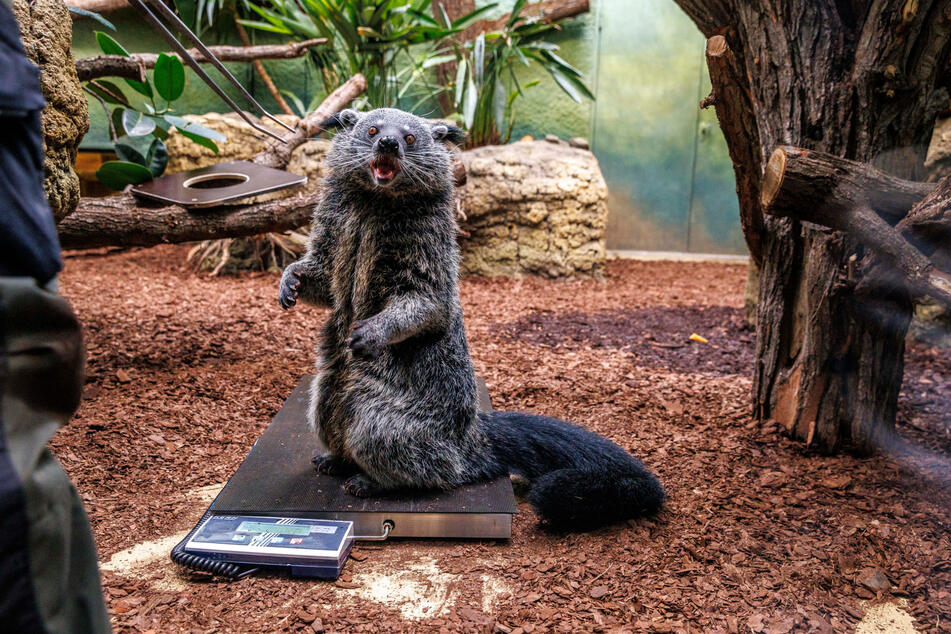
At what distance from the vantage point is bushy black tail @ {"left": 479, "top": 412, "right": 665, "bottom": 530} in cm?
229

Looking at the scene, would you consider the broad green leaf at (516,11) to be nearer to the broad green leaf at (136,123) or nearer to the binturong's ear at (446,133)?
the broad green leaf at (136,123)

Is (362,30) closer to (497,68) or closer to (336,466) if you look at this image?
(497,68)

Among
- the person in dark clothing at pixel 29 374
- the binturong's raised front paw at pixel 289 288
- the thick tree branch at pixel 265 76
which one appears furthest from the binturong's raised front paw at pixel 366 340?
the thick tree branch at pixel 265 76

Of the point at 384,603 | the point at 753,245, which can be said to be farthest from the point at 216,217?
the point at 753,245

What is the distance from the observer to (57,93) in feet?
8.56

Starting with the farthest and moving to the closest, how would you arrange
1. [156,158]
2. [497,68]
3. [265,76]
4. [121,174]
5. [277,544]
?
[265,76] < [497,68] < [156,158] < [121,174] < [277,544]

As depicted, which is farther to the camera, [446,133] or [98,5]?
[98,5]

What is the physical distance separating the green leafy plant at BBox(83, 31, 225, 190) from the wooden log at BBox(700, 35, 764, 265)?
109 inches

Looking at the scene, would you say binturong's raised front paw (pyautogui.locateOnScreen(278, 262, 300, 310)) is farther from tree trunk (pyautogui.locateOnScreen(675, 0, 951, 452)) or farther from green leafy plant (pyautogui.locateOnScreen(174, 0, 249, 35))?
green leafy plant (pyautogui.locateOnScreen(174, 0, 249, 35))

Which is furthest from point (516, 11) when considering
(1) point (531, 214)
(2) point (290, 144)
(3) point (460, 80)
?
(2) point (290, 144)

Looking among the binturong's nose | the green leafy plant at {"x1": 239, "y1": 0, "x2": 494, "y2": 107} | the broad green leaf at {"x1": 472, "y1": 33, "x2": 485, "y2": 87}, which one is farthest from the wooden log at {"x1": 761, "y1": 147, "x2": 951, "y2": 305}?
the broad green leaf at {"x1": 472, "y1": 33, "x2": 485, "y2": 87}

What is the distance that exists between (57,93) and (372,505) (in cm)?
205

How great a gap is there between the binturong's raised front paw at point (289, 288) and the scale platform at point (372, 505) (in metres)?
0.66

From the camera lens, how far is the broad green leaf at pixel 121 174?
3762 millimetres
